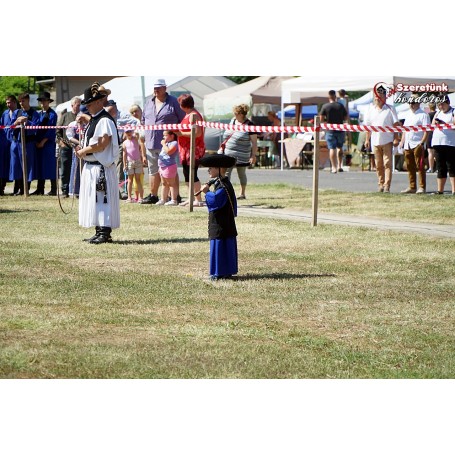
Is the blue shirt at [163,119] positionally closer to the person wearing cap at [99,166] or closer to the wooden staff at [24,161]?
the wooden staff at [24,161]

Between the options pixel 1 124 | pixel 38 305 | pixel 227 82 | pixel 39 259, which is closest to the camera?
pixel 38 305

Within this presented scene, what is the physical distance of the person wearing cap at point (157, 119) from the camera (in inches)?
720

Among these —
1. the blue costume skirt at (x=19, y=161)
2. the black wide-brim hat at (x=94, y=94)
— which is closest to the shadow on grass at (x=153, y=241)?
the black wide-brim hat at (x=94, y=94)

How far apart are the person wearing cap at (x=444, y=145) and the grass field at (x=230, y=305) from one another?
484 cm

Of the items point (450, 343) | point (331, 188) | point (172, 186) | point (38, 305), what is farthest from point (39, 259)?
point (331, 188)

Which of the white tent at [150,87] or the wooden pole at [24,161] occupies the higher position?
the white tent at [150,87]

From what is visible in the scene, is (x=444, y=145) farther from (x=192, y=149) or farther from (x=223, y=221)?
(x=223, y=221)

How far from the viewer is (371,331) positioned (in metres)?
7.86

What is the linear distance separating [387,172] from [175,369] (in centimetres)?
1376

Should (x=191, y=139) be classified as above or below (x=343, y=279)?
above

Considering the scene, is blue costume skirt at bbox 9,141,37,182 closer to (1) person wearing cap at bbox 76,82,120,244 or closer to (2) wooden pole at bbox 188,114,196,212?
(2) wooden pole at bbox 188,114,196,212

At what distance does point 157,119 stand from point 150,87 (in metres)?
20.9

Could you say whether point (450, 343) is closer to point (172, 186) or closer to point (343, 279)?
point (343, 279)

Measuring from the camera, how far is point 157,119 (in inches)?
723
